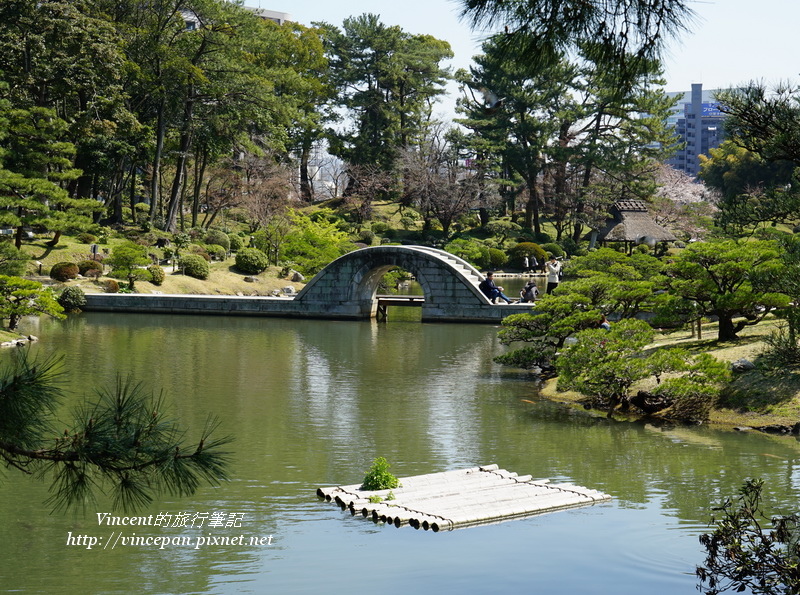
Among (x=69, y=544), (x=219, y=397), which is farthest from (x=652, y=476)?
(x=219, y=397)

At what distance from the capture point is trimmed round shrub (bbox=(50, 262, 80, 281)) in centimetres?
3188

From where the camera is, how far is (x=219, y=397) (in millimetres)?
17047

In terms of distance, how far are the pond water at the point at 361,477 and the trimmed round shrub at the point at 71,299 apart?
727 centimetres

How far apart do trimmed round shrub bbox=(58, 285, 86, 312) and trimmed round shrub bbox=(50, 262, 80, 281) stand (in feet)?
7.94

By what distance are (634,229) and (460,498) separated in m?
39.1

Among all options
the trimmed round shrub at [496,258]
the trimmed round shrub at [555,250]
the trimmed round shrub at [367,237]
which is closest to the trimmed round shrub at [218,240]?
the trimmed round shrub at [367,237]

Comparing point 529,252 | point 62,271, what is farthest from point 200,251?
point 529,252

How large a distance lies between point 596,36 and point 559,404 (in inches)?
418

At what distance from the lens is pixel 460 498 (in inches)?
406

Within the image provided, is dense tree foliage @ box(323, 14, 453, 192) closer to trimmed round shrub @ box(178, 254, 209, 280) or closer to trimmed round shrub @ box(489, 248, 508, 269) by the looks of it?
trimmed round shrub @ box(489, 248, 508, 269)

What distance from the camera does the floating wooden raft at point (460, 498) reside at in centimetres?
974

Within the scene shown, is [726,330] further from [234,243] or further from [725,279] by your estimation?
[234,243]

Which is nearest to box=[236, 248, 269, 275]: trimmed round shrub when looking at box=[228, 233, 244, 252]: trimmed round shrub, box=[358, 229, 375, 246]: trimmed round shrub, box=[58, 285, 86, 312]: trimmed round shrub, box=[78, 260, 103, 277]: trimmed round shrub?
box=[228, 233, 244, 252]: trimmed round shrub

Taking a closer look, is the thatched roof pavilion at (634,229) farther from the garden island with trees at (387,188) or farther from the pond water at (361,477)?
the pond water at (361,477)
